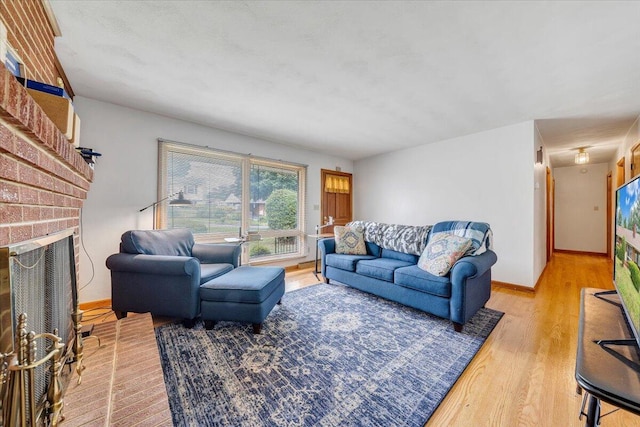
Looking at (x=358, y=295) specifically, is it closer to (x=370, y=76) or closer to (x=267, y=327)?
(x=267, y=327)

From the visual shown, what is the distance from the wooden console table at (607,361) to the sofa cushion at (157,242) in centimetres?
309

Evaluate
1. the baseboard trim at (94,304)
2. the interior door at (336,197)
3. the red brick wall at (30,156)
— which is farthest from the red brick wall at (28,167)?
the interior door at (336,197)

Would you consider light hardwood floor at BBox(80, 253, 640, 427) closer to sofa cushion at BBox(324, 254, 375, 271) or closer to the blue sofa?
the blue sofa

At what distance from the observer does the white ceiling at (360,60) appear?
4.94ft

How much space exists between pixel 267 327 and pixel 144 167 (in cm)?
244

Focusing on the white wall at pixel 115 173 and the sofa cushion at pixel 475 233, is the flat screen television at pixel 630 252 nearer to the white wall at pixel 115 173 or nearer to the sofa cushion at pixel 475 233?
the sofa cushion at pixel 475 233

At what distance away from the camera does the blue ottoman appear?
2104 millimetres

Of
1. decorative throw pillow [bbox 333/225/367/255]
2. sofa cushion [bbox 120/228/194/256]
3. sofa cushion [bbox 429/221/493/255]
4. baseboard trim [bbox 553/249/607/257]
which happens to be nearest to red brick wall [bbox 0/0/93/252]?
sofa cushion [bbox 120/228/194/256]

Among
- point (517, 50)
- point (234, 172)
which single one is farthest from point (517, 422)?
point (234, 172)

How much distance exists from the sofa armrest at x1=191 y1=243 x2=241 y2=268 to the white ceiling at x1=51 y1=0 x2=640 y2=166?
5.42 ft

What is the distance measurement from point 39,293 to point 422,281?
8.41 feet

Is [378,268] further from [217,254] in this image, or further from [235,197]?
[235,197]

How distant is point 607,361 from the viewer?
32.9 inches

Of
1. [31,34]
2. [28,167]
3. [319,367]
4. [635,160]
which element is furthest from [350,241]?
[635,160]
